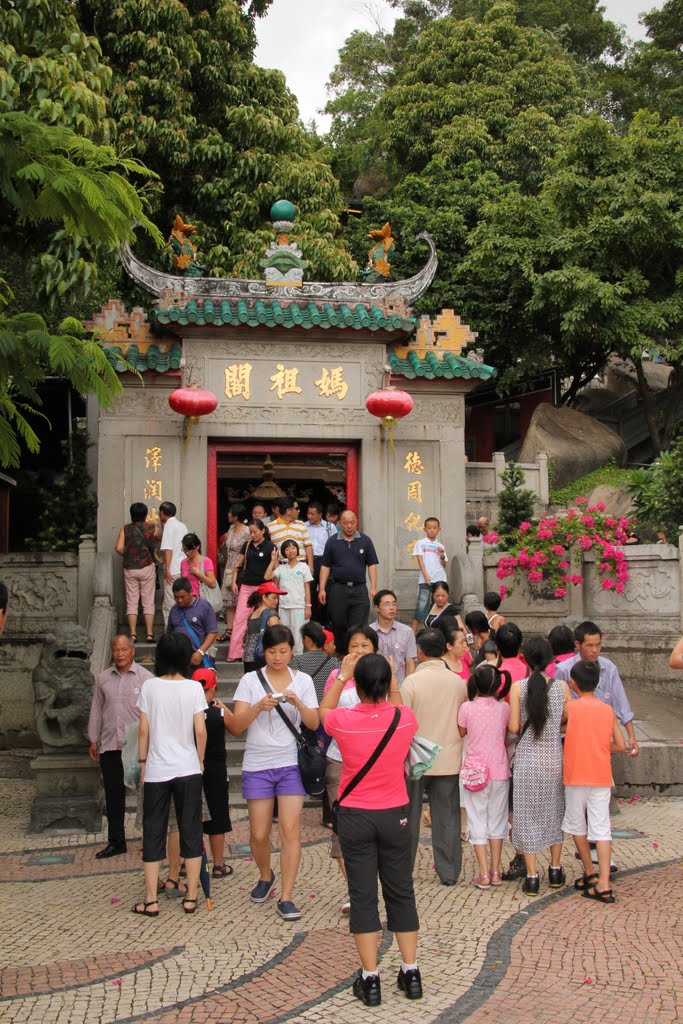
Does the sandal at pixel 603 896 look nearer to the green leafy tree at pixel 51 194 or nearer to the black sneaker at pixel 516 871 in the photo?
the black sneaker at pixel 516 871

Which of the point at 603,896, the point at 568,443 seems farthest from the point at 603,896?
the point at 568,443

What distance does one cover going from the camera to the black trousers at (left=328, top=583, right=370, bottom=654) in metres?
10.2

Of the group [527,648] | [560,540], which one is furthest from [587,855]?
[560,540]

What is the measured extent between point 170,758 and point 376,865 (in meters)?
1.67

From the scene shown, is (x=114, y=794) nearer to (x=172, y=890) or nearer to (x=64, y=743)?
(x=64, y=743)

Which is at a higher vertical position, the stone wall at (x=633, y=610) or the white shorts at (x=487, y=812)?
the stone wall at (x=633, y=610)

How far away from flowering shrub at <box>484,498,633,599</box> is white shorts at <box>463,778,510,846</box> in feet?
17.5

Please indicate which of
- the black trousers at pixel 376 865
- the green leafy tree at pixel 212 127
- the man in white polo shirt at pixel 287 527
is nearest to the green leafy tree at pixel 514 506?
the green leafy tree at pixel 212 127

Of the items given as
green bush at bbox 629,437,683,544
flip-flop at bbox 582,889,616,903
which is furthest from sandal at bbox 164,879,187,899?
green bush at bbox 629,437,683,544

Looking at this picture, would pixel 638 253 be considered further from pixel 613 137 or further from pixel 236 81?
pixel 236 81

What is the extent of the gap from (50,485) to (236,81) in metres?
8.58

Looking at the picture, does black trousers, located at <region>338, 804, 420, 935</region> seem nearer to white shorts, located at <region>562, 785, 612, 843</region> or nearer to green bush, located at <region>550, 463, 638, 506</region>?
white shorts, located at <region>562, 785, 612, 843</region>

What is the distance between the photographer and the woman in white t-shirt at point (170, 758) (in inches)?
234

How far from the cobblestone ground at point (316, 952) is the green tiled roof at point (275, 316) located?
681cm
